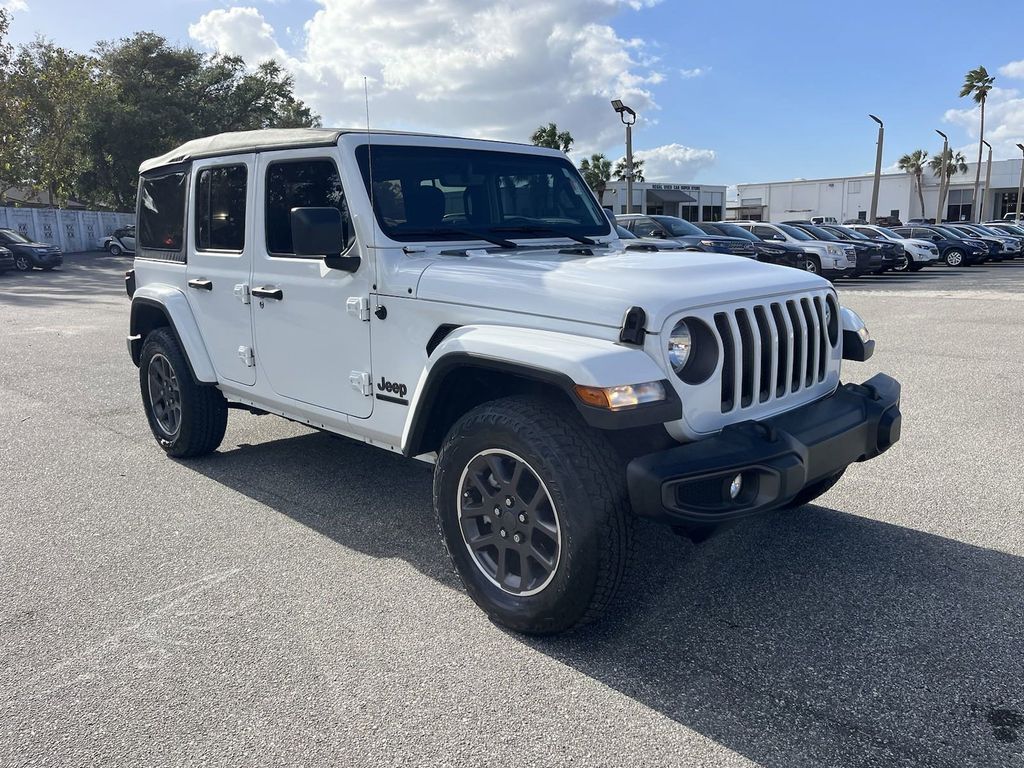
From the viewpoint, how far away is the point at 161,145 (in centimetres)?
4206

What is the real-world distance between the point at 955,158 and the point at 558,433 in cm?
9381

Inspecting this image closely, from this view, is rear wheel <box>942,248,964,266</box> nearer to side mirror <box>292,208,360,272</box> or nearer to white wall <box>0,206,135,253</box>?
side mirror <box>292,208,360,272</box>

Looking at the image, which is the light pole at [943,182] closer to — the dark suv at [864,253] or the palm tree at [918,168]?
the palm tree at [918,168]

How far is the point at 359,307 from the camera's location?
12.4 feet

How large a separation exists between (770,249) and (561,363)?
17.3m

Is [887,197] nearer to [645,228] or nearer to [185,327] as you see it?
[645,228]

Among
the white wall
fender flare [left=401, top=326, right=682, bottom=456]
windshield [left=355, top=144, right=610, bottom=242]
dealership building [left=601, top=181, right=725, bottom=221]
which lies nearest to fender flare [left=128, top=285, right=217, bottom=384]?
windshield [left=355, top=144, right=610, bottom=242]

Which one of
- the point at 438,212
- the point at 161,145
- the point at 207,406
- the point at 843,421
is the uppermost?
the point at 161,145

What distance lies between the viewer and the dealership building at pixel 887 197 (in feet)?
247

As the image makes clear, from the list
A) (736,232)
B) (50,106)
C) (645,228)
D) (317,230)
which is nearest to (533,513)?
(317,230)

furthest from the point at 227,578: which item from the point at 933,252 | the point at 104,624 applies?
the point at 933,252

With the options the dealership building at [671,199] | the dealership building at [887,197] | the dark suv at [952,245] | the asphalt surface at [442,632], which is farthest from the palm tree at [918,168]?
the asphalt surface at [442,632]

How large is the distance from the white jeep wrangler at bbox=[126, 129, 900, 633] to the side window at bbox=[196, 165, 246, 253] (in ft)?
0.05

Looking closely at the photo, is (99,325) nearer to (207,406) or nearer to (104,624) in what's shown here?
(207,406)
